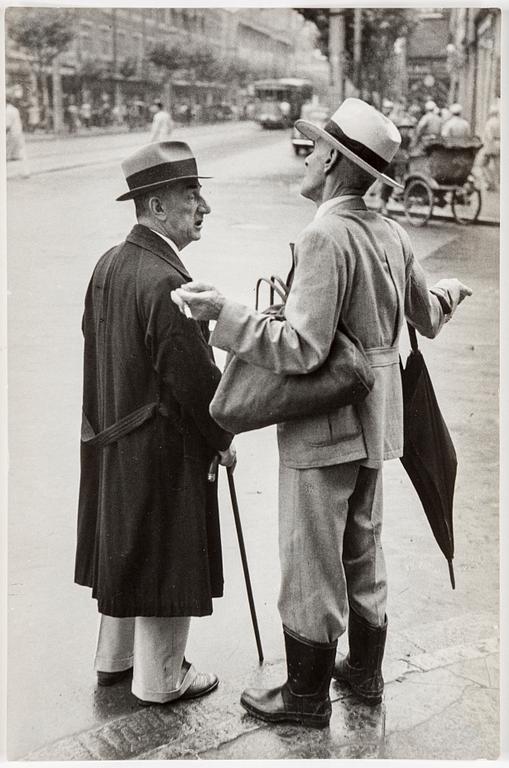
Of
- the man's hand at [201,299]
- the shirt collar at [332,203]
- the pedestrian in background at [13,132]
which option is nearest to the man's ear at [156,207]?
the man's hand at [201,299]

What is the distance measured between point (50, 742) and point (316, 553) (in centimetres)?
104

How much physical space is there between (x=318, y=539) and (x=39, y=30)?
79.1 inches

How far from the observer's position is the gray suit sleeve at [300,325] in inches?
98.4

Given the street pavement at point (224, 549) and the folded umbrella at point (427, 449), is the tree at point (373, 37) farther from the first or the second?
the folded umbrella at point (427, 449)

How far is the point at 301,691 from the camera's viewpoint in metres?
2.84

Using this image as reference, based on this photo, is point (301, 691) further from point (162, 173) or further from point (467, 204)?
point (467, 204)

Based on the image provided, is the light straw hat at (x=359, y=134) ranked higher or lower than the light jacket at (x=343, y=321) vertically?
higher

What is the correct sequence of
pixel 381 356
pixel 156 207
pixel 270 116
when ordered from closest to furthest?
pixel 381 356 < pixel 156 207 < pixel 270 116

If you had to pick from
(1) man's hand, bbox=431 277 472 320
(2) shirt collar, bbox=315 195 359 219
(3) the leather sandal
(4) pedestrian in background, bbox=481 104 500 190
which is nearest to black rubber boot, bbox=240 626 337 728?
(3) the leather sandal

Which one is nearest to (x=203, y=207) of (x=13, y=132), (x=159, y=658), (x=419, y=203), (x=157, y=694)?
(x=13, y=132)

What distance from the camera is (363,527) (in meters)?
2.87

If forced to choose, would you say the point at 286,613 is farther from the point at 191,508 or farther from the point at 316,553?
the point at 191,508

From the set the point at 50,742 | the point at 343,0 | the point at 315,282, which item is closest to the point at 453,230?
the point at 343,0

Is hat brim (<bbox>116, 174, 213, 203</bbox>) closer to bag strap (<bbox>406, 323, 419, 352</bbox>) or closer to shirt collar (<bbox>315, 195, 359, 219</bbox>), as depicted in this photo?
shirt collar (<bbox>315, 195, 359, 219</bbox>)
